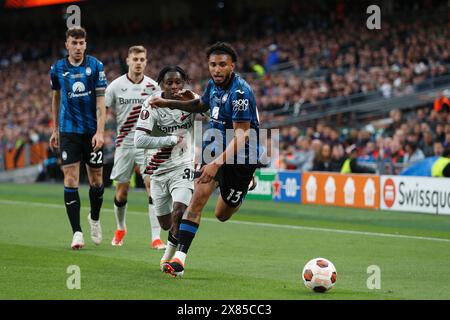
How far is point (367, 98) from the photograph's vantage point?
26.8 meters

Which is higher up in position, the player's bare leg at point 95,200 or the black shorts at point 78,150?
the black shorts at point 78,150

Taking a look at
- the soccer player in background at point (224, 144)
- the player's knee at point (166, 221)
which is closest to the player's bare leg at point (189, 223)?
the soccer player in background at point (224, 144)

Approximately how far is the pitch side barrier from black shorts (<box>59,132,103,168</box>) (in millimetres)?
7512

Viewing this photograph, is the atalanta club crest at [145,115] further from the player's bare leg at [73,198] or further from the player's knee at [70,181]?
the player's knee at [70,181]

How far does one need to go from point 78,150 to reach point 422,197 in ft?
26.5

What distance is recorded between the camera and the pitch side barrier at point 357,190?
58.2 feet

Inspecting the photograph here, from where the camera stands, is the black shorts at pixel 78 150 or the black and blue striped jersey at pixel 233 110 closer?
the black and blue striped jersey at pixel 233 110

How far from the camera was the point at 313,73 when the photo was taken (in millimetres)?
29969

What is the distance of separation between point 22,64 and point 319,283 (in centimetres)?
3718

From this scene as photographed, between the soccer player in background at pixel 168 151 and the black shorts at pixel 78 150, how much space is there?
1381 millimetres

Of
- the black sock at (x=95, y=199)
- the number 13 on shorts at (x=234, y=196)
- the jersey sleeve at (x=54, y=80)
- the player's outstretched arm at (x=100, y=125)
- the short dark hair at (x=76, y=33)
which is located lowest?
the black sock at (x=95, y=199)

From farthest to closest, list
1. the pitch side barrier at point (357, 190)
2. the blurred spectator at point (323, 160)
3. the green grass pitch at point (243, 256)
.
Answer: the blurred spectator at point (323, 160)
the pitch side barrier at point (357, 190)
the green grass pitch at point (243, 256)

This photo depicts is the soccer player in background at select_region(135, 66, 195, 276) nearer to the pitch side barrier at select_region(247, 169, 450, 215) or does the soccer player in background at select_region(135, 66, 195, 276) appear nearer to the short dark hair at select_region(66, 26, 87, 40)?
the short dark hair at select_region(66, 26, 87, 40)
